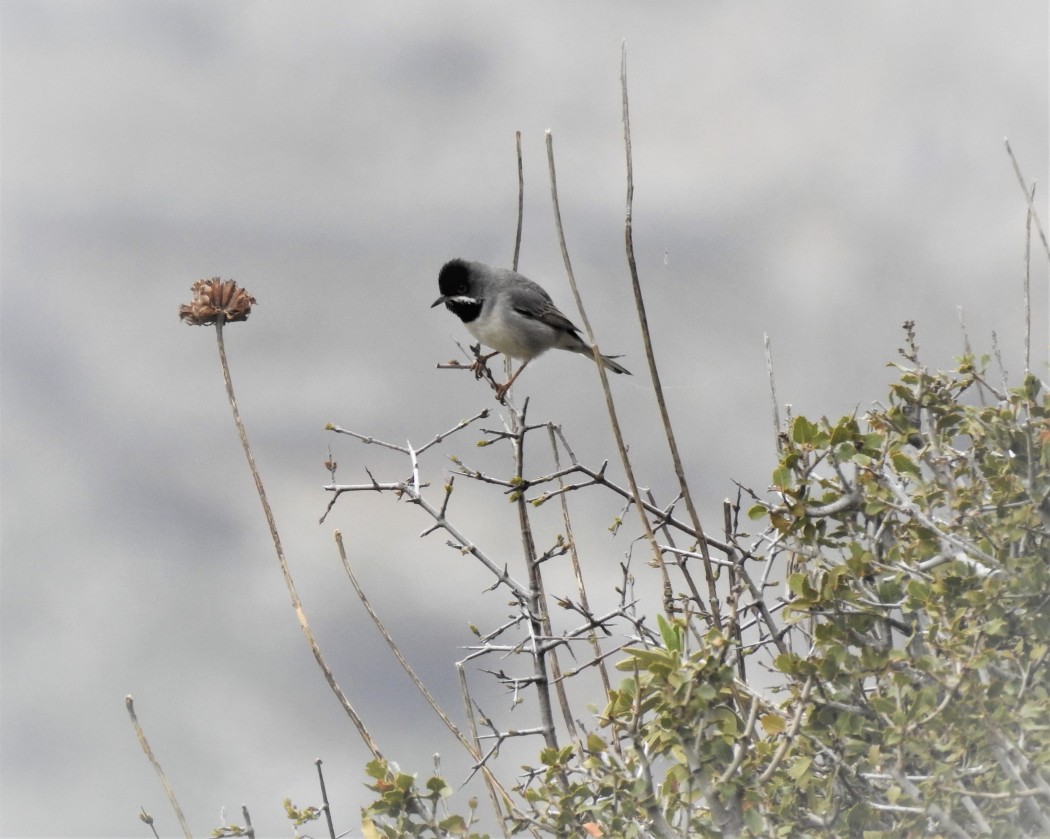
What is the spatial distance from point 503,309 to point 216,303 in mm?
2769

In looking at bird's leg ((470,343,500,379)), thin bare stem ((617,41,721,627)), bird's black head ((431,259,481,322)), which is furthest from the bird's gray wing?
thin bare stem ((617,41,721,627))

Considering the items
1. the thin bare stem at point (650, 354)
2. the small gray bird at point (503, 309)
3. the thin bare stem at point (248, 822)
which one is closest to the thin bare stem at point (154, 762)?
the thin bare stem at point (248, 822)

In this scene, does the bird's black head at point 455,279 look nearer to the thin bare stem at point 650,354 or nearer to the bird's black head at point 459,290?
the bird's black head at point 459,290

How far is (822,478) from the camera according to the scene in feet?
8.11

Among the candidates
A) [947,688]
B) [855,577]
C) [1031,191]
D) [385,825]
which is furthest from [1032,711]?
[1031,191]

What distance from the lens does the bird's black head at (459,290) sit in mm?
6746

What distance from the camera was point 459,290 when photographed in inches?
270

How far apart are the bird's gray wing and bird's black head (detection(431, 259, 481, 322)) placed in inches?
10.5

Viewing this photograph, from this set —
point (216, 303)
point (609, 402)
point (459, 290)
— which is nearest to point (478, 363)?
point (216, 303)

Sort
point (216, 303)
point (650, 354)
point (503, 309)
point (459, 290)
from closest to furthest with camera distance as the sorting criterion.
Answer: point (650, 354) < point (216, 303) < point (503, 309) < point (459, 290)

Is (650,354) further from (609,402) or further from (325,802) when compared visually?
(325,802)

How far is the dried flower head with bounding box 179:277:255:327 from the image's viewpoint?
13.7ft

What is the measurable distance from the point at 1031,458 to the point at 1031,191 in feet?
4.24

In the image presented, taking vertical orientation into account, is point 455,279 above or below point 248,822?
above
